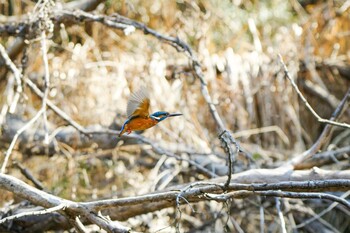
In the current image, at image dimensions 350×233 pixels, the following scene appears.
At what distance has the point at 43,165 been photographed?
10.5ft

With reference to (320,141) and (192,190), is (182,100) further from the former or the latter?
(192,190)

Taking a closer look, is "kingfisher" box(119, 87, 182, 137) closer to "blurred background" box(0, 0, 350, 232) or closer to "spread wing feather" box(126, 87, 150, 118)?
"spread wing feather" box(126, 87, 150, 118)

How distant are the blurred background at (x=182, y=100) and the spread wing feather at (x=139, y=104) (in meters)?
0.83

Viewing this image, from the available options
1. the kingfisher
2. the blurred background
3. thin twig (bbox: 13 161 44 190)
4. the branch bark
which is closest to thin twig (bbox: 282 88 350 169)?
the branch bark

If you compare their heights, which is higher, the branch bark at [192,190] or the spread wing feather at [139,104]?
the spread wing feather at [139,104]

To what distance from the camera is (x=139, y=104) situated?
1.78 meters

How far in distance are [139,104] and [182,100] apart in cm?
168

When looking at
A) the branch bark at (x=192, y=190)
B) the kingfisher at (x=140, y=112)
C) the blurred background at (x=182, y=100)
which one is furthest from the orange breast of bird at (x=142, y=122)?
the blurred background at (x=182, y=100)

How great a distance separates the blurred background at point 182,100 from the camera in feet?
9.77

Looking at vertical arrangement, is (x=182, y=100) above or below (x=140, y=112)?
above

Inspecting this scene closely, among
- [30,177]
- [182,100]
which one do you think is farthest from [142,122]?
[182,100]

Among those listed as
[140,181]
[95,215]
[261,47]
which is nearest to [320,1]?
[261,47]

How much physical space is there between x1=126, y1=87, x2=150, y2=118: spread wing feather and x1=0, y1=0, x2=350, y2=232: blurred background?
83 cm

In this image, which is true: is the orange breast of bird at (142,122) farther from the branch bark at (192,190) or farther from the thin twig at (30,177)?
the thin twig at (30,177)
